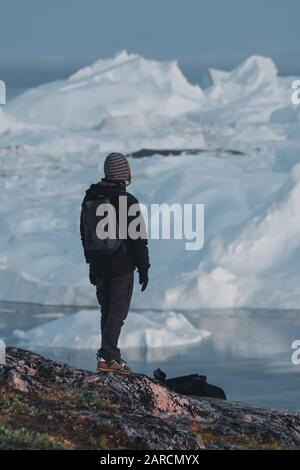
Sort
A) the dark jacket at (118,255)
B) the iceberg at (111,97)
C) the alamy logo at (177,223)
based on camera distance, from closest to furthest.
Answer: the dark jacket at (118,255), the alamy logo at (177,223), the iceberg at (111,97)

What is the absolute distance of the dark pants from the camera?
741 centimetres

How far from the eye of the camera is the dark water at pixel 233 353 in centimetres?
1722

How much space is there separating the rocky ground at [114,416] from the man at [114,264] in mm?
199

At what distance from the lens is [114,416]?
256 inches

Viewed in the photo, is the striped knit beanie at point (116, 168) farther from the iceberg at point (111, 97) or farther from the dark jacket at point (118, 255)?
the iceberg at point (111, 97)

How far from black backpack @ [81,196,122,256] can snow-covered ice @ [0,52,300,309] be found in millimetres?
15502

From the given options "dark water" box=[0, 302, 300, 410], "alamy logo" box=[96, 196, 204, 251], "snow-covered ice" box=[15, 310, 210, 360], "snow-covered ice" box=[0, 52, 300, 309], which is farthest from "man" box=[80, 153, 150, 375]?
"alamy logo" box=[96, 196, 204, 251]

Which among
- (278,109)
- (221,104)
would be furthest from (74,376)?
(221,104)

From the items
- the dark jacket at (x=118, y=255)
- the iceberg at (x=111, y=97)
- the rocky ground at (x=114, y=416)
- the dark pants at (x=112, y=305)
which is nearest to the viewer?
the rocky ground at (x=114, y=416)

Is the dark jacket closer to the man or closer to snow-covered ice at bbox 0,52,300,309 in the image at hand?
the man

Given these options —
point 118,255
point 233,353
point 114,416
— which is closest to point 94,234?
point 118,255

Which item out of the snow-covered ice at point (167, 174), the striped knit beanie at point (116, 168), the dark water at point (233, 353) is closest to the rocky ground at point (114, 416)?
the striped knit beanie at point (116, 168)

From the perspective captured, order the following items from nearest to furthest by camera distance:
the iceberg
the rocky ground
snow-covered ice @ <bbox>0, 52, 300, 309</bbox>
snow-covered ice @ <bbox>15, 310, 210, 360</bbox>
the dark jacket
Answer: the rocky ground → the dark jacket → snow-covered ice @ <bbox>15, 310, 210, 360</bbox> → snow-covered ice @ <bbox>0, 52, 300, 309</bbox> → the iceberg

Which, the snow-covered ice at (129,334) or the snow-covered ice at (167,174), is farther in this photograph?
the snow-covered ice at (167,174)
